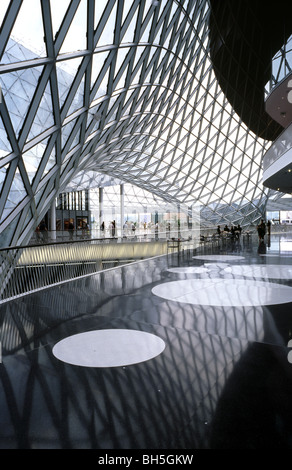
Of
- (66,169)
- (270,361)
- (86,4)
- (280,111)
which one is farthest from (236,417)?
(280,111)

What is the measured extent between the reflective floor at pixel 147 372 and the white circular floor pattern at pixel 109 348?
0.06ft

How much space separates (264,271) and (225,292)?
4.78m

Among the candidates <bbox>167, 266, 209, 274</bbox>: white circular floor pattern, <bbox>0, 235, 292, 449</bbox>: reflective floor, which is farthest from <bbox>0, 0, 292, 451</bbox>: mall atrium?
<bbox>167, 266, 209, 274</bbox>: white circular floor pattern

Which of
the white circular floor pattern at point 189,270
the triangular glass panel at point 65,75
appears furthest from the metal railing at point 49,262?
the triangular glass panel at point 65,75

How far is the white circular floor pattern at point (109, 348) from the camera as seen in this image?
5.06 meters

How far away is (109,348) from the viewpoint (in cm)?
555

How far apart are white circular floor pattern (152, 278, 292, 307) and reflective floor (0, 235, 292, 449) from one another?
80mm

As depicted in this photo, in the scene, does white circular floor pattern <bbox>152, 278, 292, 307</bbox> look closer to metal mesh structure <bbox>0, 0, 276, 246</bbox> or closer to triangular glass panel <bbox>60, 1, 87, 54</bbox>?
metal mesh structure <bbox>0, 0, 276, 246</bbox>

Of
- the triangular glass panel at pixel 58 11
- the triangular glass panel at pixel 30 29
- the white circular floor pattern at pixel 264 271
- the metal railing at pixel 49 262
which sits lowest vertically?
the white circular floor pattern at pixel 264 271

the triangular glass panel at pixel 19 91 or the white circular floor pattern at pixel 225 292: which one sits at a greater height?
the triangular glass panel at pixel 19 91

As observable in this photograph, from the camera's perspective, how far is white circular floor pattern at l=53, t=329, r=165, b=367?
16.6ft

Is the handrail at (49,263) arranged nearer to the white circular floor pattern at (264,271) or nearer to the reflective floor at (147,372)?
the reflective floor at (147,372)
